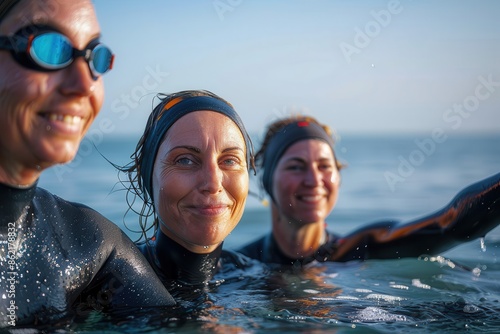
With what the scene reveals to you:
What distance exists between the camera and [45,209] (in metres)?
3.31

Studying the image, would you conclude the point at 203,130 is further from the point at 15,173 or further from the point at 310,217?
the point at 310,217

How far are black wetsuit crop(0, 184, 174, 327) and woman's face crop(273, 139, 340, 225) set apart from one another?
2710mm

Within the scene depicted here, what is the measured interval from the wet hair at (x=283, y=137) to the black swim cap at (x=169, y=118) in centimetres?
174

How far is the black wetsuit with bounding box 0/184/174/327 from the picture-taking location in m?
3.08

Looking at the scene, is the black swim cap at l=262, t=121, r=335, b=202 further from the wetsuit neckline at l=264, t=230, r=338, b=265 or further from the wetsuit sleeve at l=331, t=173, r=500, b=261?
the wetsuit sleeve at l=331, t=173, r=500, b=261

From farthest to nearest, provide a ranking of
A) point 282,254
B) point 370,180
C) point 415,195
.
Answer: point 370,180, point 415,195, point 282,254

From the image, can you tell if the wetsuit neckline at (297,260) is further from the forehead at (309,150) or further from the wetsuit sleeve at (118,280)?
the wetsuit sleeve at (118,280)

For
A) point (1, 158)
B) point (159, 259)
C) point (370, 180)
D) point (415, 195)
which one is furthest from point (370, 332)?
point (370, 180)

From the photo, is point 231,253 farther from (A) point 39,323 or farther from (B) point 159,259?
(A) point 39,323

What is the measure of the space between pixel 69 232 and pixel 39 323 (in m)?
0.44

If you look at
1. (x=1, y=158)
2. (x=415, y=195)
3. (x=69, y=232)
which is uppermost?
(x=1, y=158)

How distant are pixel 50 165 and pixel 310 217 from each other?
3.57 meters

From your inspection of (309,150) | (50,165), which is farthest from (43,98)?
(309,150)

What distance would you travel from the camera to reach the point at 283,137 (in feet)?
21.7
